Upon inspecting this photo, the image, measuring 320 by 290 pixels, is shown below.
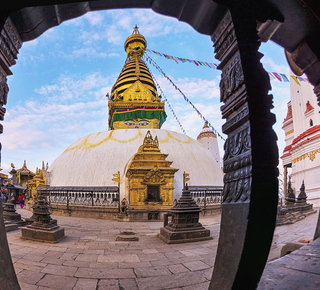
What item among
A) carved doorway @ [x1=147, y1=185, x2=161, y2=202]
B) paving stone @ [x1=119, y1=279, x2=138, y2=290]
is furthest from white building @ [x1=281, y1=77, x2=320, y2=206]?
paving stone @ [x1=119, y1=279, x2=138, y2=290]

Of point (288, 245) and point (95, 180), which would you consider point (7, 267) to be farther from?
point (95, 180)

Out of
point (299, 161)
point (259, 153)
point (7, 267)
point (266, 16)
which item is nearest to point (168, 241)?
point (7, 267)

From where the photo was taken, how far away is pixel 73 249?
15.6 ft

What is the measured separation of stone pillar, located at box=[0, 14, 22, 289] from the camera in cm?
165

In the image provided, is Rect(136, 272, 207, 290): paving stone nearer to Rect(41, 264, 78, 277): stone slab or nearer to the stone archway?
Rect(41, 264, 78, 277): stone slab

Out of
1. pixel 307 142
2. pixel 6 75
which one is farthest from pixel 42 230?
pixel 307 142

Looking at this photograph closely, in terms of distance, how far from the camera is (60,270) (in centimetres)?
329

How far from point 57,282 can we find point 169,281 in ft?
4.73

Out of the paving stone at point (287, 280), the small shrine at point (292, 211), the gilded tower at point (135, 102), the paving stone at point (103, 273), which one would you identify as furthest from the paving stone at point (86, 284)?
the gilded tower at point (135, 102)

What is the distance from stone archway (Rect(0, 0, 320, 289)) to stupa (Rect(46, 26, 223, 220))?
30.0 ft

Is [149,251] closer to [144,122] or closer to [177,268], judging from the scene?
[177,268]

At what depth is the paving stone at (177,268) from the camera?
3.29m

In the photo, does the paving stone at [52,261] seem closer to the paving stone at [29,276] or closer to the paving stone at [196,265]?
the paving stone at [29,276]

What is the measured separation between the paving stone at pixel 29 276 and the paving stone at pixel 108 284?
0.84m
